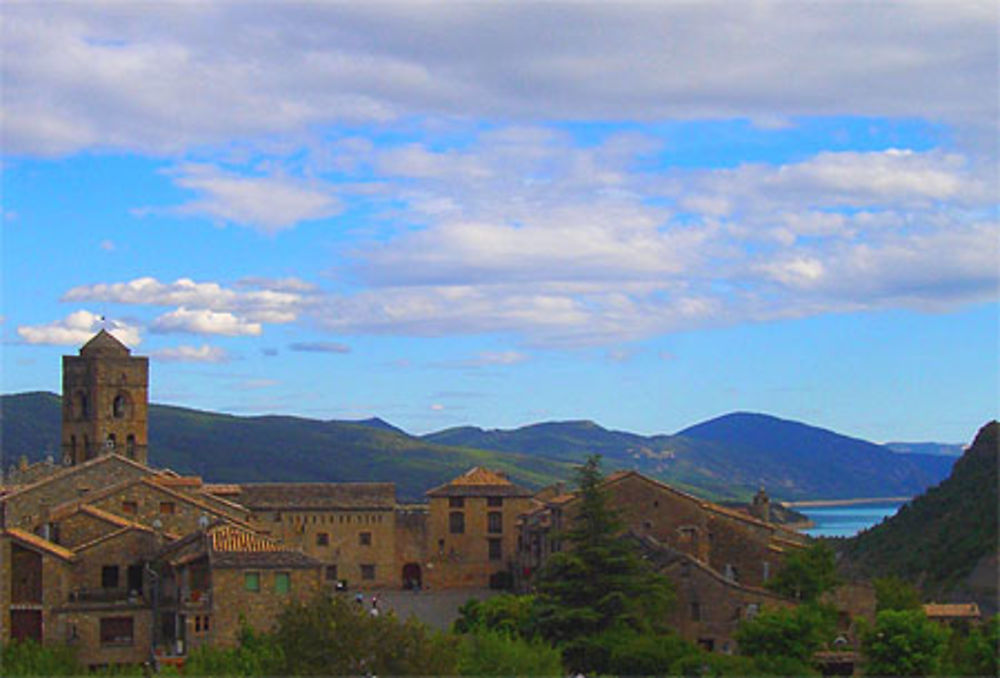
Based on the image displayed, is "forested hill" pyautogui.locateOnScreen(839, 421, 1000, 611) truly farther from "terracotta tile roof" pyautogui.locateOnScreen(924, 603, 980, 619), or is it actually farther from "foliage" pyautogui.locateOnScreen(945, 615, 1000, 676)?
"foliage" pyautogui.locateOnScreen(945, 615, 1000, 676)

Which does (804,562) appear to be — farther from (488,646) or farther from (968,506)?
(968,506)

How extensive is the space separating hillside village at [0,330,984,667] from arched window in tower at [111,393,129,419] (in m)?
0.11

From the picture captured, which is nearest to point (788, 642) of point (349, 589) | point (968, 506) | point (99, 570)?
point (99, 570)

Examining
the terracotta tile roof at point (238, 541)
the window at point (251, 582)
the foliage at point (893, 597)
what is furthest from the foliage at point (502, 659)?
the foliage at point (893, 597)

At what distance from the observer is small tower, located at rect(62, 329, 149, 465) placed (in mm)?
87375

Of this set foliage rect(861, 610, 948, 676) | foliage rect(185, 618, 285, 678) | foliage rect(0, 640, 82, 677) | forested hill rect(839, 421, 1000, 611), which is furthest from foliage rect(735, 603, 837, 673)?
forested hill rect(839, 421, 1000, 611)

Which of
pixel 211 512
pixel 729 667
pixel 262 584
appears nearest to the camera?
pixel 729 667

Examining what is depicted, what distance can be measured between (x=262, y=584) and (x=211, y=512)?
1296cm

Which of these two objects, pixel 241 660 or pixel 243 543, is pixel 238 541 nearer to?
pixel 243 543

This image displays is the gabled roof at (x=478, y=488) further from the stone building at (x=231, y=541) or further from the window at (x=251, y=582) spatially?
the window at (x=251, y=582)

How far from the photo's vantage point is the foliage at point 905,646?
48.0 metres

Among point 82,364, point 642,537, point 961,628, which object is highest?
point 82,364

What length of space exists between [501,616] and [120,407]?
37.1m

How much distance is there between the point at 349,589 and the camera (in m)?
81.6
